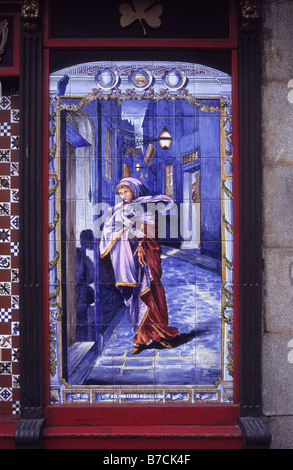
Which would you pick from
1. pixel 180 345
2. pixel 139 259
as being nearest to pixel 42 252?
pixel 139 259

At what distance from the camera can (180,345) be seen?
160 inches

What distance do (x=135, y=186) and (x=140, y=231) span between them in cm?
46

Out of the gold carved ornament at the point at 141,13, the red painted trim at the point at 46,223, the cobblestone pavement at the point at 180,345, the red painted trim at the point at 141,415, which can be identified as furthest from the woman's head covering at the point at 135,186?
the red painted trim at the point at 141,415

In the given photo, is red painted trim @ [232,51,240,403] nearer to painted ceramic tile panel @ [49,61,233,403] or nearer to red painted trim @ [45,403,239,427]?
painted ceramic tile panel @ [49,61,233,403]

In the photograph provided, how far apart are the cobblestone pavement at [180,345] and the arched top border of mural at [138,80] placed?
63.8 inches

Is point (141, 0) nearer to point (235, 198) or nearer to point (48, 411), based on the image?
point (235, 198)

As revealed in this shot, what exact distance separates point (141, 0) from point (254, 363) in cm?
381

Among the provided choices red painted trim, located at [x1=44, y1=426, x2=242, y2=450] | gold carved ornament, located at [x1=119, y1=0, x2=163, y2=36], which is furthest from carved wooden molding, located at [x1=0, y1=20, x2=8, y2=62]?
red painted trim, located at [x1=44, y1=426, x2=242, y2=450]

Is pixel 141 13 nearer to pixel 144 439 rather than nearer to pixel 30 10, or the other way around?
pixel 30 10

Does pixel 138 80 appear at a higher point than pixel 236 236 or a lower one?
higher

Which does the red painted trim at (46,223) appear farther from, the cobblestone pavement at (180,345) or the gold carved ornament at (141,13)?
the gold carved ornament at (141,13)

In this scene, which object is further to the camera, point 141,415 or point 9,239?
point 9,239

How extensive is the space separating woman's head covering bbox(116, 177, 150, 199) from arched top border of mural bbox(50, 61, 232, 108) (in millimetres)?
823

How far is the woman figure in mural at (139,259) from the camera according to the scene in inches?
160
